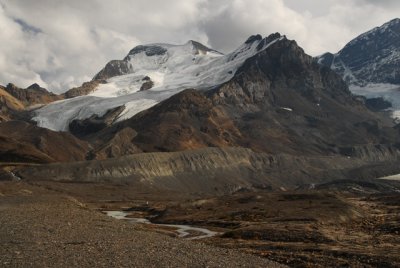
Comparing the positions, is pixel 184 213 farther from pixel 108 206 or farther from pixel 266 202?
pixel 108 206

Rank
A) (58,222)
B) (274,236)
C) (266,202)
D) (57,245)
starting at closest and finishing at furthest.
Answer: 1. (57,245)
2. (58,222)
3. (274,236)
4. (266,202)

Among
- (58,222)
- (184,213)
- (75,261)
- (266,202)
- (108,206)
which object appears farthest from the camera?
(108,206)

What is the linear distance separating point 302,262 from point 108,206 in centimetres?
13583

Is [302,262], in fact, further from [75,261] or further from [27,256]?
[27,256]

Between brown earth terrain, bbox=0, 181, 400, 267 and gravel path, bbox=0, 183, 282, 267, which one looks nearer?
gravel path, bbox=0, 183, 282, 267

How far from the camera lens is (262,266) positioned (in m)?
50.8

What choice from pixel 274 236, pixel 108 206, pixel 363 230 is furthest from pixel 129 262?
pixel 108 206

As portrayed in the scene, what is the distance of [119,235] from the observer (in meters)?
69.9

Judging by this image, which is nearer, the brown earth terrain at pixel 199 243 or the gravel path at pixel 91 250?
the gravel path at pixel 91 250

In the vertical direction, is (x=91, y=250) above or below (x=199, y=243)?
above

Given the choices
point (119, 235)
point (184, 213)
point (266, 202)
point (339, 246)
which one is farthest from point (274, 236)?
point (266, 202)

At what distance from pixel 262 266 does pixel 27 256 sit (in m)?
20.3

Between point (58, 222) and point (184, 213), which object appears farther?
point (184, 213)

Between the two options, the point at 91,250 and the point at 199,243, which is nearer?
the point at 91,250
